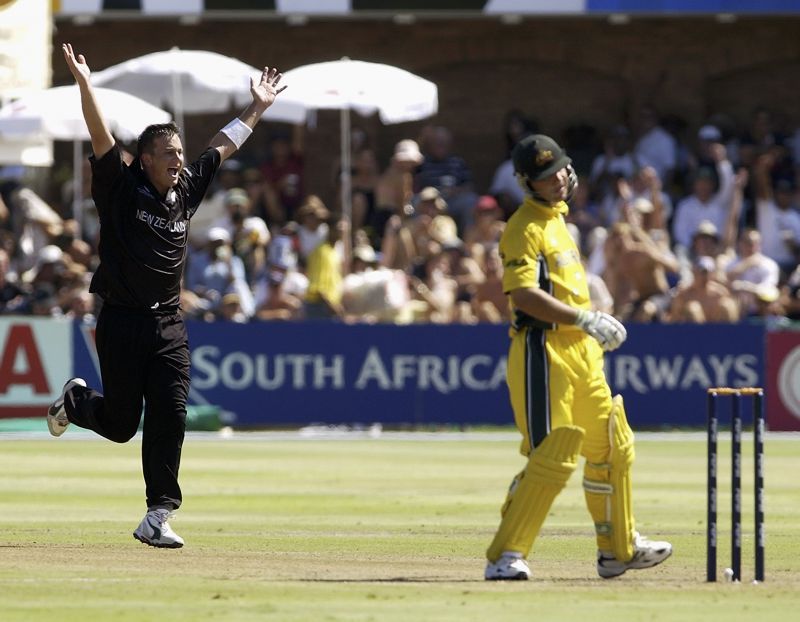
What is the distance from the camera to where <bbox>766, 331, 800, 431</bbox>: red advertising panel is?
2080 cm

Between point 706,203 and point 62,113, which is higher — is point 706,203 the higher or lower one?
the lower one

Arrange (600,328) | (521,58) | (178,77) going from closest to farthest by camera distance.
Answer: (600,328) < (178,77) < (521,58)

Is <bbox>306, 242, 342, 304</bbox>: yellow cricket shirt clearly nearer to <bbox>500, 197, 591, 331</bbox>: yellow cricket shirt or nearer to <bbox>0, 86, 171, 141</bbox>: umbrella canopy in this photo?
<bbox>0, 86, 171, 141</bbox>: umbrella canopy

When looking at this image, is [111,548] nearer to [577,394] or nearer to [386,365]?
[577,394]

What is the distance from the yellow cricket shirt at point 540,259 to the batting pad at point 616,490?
537 millimetres

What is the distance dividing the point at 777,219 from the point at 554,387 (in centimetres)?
1599

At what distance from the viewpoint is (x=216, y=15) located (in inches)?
1048

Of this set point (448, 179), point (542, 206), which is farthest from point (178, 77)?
point (542, 206)

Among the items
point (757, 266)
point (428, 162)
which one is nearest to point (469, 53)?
point (428, 162)

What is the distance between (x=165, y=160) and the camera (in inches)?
377

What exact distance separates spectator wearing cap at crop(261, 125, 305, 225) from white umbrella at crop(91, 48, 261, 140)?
236cm

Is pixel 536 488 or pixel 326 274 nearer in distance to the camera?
pixel 536 488

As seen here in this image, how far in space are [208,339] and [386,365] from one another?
1.95 metres

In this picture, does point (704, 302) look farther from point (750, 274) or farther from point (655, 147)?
point (655, 147)
